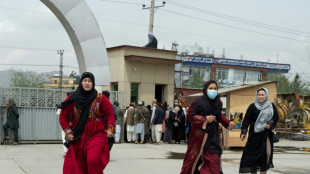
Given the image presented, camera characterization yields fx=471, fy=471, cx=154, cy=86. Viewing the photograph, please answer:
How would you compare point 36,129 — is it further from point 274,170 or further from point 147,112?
point 274,170

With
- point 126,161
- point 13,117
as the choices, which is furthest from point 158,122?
point 126,161

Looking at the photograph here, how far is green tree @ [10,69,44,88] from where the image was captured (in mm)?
75062

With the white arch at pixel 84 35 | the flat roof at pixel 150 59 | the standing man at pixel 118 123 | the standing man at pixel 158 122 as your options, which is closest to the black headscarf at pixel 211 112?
the white arch at pixel 84 35

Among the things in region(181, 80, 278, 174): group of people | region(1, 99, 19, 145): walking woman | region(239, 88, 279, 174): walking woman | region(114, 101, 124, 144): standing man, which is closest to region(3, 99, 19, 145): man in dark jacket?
region(1, 99, 19, 145): walking woman

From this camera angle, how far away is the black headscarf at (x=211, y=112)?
7145mm

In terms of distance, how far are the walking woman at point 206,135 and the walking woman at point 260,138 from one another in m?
1.27

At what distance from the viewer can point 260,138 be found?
8.41 metres

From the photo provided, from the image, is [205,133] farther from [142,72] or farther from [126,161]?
Result: [142,72]

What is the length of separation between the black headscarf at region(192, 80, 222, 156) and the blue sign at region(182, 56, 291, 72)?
72908mm

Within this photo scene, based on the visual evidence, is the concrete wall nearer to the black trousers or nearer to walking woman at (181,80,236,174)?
the black trousers

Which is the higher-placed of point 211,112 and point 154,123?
point 211,112

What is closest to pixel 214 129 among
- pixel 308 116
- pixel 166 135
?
pixel 166 135

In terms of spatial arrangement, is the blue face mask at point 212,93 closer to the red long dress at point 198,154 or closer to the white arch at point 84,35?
the red long dress at point 198,154

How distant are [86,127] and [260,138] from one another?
347cm
